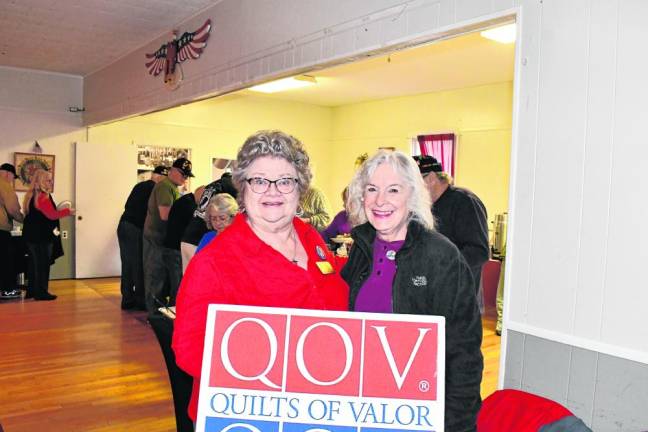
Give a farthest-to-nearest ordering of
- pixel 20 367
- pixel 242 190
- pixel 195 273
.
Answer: pixel 20 367 < pixel 242 190 < pixel 195 273

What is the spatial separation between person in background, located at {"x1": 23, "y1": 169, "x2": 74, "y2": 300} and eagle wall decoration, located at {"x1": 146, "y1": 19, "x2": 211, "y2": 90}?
2.02m

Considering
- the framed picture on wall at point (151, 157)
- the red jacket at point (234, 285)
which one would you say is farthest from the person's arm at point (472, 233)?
the framed picture on wall at point (151, 157)

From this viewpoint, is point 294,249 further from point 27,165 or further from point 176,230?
point 27,165

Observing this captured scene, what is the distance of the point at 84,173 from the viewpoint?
346 inches

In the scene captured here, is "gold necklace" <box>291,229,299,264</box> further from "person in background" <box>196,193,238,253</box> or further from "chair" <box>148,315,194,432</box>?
"person in background" <box>196,193,238,253</box>

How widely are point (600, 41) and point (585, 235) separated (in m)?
0.73

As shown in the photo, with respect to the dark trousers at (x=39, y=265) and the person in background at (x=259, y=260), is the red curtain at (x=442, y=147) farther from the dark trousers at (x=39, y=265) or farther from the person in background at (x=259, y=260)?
the person in background at (x=259, y=260)

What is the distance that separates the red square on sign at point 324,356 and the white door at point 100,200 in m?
8.33

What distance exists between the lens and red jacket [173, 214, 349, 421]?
150 centimetres

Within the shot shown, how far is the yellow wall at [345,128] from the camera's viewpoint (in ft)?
26.8

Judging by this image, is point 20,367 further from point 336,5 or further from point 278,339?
point 278,339

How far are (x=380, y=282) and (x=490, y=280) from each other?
631 cm

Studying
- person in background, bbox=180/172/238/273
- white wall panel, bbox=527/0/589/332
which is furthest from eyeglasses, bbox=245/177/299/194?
person in background, bbox=180/172/238/273

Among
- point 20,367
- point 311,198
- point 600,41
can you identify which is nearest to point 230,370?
point 600,41
